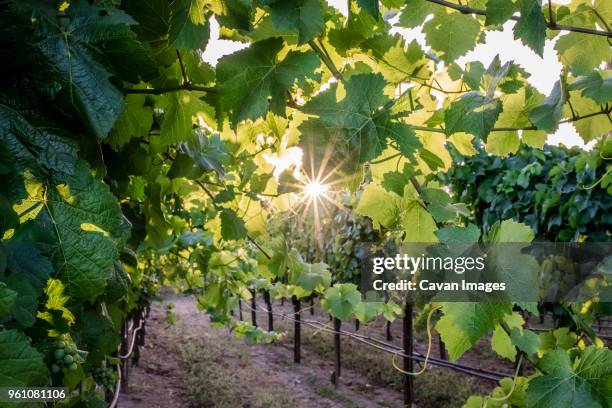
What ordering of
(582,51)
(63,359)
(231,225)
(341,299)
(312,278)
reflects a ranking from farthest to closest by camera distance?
1. (341,299)
2. (312,278)
3. (231,225)
4. (582,51)
5. (63,359)

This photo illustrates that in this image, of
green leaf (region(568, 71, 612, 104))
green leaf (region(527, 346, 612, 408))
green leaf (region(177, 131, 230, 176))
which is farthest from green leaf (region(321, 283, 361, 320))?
Answer: green leaf (region(568, 71, 612, 104))

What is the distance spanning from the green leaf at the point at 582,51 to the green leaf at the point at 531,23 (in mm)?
508

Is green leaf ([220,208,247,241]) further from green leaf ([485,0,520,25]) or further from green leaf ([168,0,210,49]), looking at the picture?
green leaf ([485,0,520,25])

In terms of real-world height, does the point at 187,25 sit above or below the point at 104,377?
above

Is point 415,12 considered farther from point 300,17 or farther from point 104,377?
point 104,377

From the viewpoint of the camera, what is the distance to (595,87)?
43.7 inches

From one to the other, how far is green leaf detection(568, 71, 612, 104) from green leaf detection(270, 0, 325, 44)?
62 cm

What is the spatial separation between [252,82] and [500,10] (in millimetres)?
491

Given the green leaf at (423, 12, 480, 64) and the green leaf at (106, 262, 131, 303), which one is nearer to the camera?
the green leaf at (106, 262, 131, 303)

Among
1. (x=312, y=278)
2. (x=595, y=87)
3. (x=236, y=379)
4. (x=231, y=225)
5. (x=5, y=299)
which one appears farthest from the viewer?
(x=236, y=379)

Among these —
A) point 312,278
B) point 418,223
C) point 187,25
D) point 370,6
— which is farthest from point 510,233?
point 312,278

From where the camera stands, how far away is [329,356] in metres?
10.2

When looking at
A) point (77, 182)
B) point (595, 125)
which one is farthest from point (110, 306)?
point (595, 125)

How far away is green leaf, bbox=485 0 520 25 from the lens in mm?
936
